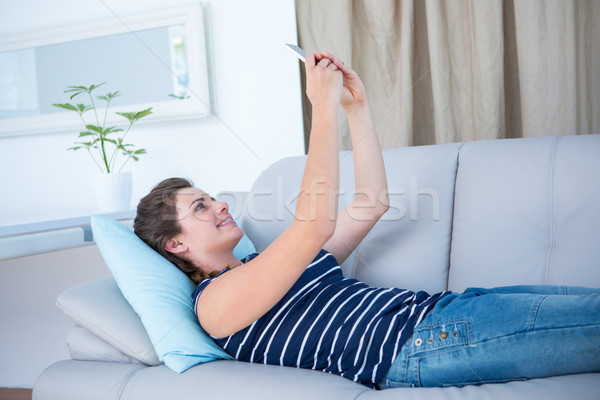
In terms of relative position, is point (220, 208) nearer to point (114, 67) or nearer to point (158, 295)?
point (158, 295)

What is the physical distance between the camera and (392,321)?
3.55 ft

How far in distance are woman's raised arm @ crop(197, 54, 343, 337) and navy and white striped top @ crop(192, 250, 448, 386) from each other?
0.10 metres

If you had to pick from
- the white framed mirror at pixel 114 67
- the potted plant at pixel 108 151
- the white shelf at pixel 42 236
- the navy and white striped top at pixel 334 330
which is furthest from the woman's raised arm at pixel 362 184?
the potted plant at pixel 108 151

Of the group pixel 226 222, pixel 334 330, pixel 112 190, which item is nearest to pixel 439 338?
pixel 334 330

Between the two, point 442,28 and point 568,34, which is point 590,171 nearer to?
point 568,34

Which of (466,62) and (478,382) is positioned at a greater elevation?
(466,62)

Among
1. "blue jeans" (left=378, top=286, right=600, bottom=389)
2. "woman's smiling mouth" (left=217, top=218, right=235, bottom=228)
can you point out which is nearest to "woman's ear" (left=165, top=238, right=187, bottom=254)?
"woman's smiling mouth" (left=217, top=218, right=235, bottom=228)

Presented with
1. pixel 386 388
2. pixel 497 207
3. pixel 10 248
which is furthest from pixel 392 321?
pixel 10 248

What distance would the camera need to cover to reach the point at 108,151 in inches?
94.0

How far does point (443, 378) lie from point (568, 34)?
1.24 meters

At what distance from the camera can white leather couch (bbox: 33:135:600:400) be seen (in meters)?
1.03

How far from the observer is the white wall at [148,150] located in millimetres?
2088

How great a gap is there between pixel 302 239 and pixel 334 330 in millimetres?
251

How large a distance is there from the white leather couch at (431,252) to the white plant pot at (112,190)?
0.68 meters
